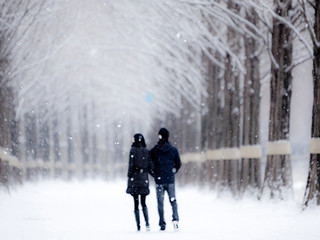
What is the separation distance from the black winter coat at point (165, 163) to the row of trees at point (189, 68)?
3.87 m

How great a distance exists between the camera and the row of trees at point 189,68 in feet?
66.7

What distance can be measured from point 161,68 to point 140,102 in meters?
17.0

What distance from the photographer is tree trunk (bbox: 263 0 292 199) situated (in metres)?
20.1

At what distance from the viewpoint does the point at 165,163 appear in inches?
567

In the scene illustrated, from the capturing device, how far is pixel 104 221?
17656mm

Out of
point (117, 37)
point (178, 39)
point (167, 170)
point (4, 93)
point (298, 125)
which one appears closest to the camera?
point (167, 170)

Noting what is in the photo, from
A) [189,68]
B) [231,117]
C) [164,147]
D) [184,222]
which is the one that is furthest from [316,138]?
[189,68]

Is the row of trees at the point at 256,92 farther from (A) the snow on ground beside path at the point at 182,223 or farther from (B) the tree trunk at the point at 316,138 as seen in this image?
(A) the snow on ground beside path at the point at 182,223

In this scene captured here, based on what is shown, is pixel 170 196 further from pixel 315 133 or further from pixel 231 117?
pixel 231 117

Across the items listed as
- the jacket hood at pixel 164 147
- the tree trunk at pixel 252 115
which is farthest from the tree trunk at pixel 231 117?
the jacket hood at pixel 164 147

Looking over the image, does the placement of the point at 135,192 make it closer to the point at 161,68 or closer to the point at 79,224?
the point at 79,224

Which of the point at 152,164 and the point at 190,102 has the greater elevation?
the point at 190,102

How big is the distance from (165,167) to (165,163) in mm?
71

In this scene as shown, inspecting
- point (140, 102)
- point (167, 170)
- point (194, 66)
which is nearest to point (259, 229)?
point (167, 170)
